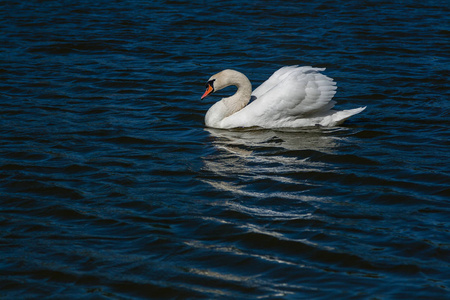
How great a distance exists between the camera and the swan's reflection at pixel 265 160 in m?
8.23

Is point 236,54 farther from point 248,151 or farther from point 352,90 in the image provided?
point 248,151

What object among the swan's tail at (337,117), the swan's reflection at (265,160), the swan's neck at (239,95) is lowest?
the swan's reflection at (265,160)

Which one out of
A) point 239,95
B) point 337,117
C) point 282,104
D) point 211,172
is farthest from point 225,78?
point 211,172

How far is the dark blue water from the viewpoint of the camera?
615cm

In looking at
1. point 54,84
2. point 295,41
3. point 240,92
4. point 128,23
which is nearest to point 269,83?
point 240,92

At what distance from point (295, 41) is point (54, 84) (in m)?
5.46

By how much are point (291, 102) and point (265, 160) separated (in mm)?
1408

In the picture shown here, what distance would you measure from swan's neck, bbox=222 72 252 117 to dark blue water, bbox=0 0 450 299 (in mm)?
527

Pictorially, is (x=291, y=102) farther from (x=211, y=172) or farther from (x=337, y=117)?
(x=211, y=172)

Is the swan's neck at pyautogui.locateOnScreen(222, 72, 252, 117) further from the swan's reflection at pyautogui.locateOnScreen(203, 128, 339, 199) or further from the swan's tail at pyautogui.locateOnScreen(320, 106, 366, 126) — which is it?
the swan's tail at pyautogui.locateOnScreen(320, 106, 366, 126)

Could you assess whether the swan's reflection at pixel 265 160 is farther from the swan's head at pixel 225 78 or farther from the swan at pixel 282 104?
the swan's head at pixel 225 78

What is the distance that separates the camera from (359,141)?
32.8 ft

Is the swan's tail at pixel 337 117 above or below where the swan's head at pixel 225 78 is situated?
below

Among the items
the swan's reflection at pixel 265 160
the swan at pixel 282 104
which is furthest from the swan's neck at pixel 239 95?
the swan's reflection at pixel 265 160
